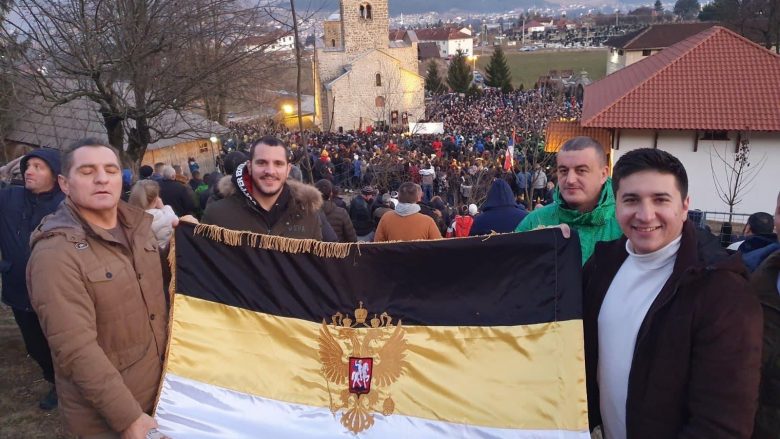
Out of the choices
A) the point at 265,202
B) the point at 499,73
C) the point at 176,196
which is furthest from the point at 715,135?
the point at 499,73

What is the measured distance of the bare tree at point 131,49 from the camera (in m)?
9.14

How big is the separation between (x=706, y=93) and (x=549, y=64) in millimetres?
69030

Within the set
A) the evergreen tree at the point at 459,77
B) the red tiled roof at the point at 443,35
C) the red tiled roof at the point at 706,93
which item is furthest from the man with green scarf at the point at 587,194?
the red tiled roof at the point at 443,35

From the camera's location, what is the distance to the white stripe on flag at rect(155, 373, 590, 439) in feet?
9.82

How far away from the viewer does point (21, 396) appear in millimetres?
4777

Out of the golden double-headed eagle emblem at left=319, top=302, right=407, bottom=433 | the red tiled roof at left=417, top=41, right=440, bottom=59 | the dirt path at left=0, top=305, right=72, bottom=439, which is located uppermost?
the red tiled roof at left=417, top=41, right=440, bottom=59

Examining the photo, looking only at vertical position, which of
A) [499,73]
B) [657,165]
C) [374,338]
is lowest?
[374,338]

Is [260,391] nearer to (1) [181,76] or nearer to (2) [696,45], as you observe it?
(1) [181,76]

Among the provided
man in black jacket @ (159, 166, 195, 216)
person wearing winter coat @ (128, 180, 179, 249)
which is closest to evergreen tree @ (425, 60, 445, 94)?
man in black jacket @ (159, 166, 195, 216)

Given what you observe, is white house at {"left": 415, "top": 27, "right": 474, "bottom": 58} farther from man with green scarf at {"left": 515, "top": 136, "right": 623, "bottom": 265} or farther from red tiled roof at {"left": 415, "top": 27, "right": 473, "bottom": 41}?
man with green scarf at {"left": 515, "top": 136, "right": 623, "bottom": 265}

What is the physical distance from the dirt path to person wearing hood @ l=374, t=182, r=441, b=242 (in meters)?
3.23

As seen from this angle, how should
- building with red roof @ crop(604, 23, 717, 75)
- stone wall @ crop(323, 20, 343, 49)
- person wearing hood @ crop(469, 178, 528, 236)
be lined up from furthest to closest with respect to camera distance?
stone wall @ crop(323, 20, 343, 49), building with red roof @ crop(604, 23, 717, 75), person wearing hood @ crop(469, 178, 528, 236)

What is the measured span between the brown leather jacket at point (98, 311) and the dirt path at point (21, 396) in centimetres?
204

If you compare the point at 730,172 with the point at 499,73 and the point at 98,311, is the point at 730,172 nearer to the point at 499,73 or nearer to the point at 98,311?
the point at 98,311
